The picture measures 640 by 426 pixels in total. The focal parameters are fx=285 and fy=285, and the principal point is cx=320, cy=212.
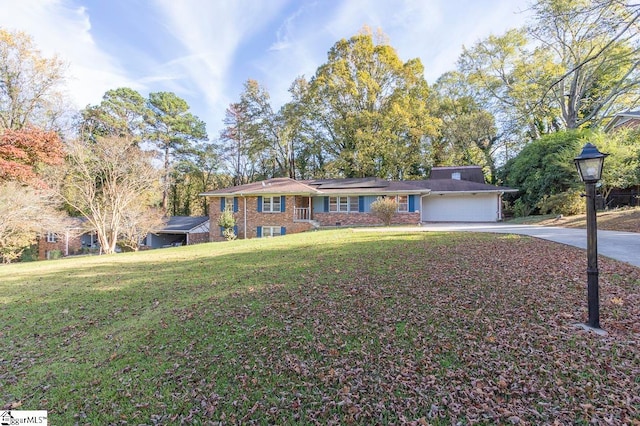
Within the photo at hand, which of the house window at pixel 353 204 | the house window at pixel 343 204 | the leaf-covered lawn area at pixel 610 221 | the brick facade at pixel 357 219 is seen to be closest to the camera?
the leaf-covered lawn area at pixel 610 221

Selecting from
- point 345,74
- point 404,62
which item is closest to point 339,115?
point 345,74

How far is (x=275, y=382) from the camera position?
2.84 meters

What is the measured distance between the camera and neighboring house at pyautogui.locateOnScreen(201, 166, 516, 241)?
19000 mm

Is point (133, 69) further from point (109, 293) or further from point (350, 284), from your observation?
point (350, 284)

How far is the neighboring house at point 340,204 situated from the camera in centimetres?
1900

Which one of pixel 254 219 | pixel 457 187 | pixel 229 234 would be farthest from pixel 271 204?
pixel 457 187

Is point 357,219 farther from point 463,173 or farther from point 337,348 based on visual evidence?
point 337,348

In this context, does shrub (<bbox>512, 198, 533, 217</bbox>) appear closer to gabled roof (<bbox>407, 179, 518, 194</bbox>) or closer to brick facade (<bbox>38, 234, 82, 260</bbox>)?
gabled roof (<bbox>407, 179, 518, 194</bbox>)

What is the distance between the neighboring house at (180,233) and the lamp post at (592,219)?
2436 cm

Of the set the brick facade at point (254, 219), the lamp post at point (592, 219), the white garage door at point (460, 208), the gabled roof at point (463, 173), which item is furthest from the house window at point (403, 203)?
the lamp post at point (592, 219)

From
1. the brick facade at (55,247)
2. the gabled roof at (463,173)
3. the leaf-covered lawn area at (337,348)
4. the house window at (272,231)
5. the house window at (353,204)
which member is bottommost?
the brick facade at (55,247)

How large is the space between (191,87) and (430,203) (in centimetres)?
2436

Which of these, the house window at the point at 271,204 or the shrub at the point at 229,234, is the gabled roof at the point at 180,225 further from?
the house window at the point at 271,204

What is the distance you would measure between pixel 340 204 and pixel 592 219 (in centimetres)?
1674
